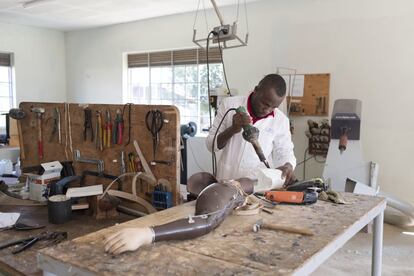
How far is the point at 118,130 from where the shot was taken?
185 cm

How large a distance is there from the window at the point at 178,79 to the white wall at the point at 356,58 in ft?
1.77

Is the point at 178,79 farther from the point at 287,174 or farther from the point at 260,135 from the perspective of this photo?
the point at 287,174

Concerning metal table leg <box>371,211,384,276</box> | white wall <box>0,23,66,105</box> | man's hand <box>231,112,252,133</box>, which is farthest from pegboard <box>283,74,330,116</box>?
white wall <box>0,23,66,105</box>

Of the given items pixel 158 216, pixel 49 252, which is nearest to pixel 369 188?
pixel 158 216

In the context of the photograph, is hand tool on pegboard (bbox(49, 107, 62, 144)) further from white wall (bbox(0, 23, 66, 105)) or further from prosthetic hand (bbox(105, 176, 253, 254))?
white wall (bbox(0, 23, 66, 105))

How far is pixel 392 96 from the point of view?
3.82 meters

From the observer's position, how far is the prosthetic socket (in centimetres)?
114

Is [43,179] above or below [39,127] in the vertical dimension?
below

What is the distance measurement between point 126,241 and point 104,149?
3.10 ft

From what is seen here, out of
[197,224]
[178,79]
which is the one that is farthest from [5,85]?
[197,224]

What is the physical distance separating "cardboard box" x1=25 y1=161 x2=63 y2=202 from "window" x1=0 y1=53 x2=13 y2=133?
4.96m

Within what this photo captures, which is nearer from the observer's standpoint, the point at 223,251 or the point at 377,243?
the point at 223,251

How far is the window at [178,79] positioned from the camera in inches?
211

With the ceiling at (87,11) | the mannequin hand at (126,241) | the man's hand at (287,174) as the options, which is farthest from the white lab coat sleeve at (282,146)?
the ceiling at (87,11)
